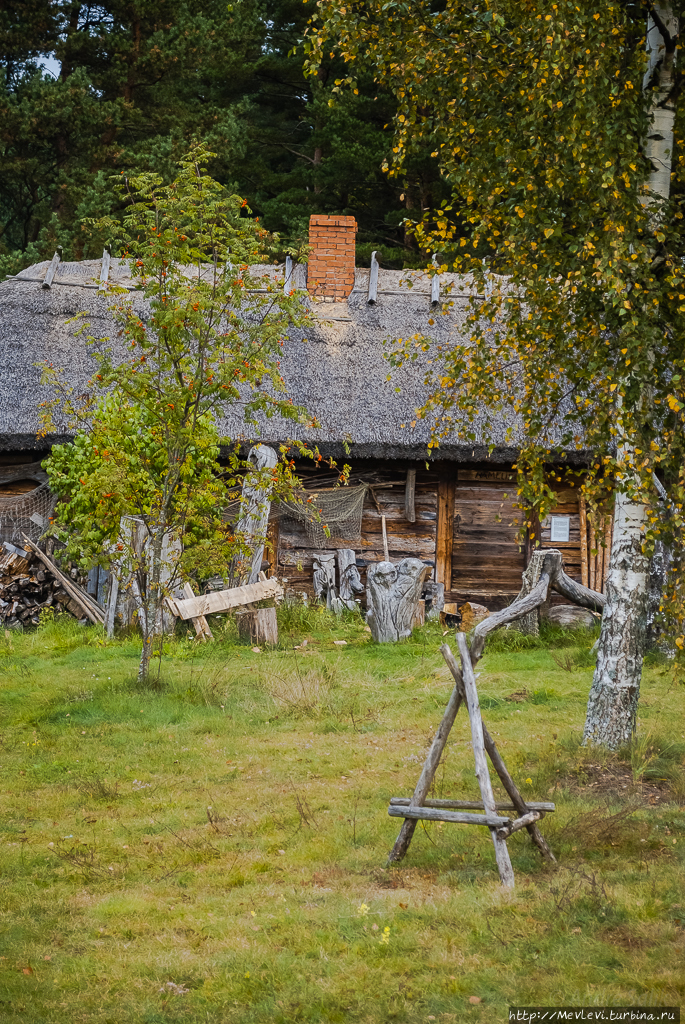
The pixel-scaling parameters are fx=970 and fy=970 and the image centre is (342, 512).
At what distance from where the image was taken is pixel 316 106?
20.7 m

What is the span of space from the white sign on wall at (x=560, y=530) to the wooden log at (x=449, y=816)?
930cm

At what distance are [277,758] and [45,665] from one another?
12.8ft

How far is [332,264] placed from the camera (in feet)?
50.7

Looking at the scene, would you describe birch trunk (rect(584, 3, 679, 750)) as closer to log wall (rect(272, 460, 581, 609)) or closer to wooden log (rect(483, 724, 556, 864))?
wooden log (rect(483, 724, 556, 864))

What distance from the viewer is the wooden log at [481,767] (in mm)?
4430

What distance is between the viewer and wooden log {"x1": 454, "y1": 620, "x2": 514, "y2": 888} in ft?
14.5

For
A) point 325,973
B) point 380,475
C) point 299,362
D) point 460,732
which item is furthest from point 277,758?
point 299,362

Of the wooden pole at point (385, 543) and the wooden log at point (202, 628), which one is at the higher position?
the wooden pole at point (385, 543)

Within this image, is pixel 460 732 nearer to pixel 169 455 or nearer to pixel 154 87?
pixel 169 455

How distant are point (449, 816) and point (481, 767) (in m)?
0.27

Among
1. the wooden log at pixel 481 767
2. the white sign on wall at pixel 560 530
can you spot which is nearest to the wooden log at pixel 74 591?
the white sign on wall at pixel 560 530

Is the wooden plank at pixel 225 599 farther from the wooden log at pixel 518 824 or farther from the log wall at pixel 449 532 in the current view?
the wooden log at pixel 518 824

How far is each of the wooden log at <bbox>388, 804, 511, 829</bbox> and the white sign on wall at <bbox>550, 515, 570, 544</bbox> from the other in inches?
366

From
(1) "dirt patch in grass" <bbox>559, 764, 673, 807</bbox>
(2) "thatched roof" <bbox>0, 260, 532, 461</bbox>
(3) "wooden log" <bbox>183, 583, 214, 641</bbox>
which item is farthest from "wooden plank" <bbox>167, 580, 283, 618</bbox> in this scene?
(1) "dirt patch in grass" <bbox>559, 764, 673, 807</bbox>
